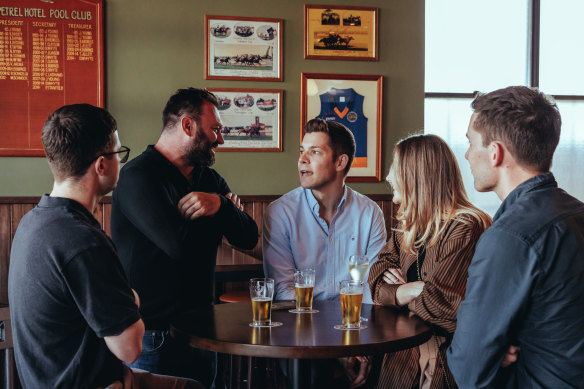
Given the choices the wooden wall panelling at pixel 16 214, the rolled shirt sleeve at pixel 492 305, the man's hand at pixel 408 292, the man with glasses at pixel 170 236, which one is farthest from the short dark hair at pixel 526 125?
the wooden wall panelling at pixel 16 214

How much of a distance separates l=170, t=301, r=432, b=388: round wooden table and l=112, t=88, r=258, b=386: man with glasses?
175 mm

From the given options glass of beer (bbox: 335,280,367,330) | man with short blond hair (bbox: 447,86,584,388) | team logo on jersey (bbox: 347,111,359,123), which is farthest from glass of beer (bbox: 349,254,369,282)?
team logo on jersey (bbox: 347,111,359,123)

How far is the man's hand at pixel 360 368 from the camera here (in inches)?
83.2

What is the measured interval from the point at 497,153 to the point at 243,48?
2.94m

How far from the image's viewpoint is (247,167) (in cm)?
409

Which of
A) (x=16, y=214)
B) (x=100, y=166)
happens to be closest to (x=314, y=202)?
(x=100, y=166)

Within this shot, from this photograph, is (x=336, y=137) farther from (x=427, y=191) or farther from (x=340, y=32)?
(x=340, y=32)

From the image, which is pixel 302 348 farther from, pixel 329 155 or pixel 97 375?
pixel 329 155

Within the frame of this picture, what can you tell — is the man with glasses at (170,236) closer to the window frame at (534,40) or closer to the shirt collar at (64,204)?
the shirt collar at (64,204)

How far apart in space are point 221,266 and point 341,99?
153 cm

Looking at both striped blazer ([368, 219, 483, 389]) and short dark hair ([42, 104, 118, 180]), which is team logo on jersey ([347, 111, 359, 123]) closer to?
striped blazer ([368, 219, 483, 389])

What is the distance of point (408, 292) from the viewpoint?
1.92 m

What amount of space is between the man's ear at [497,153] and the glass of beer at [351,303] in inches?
22.2

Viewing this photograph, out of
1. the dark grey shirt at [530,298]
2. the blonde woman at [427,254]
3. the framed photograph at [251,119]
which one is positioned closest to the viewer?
the dark grey shirt at [530,298]
